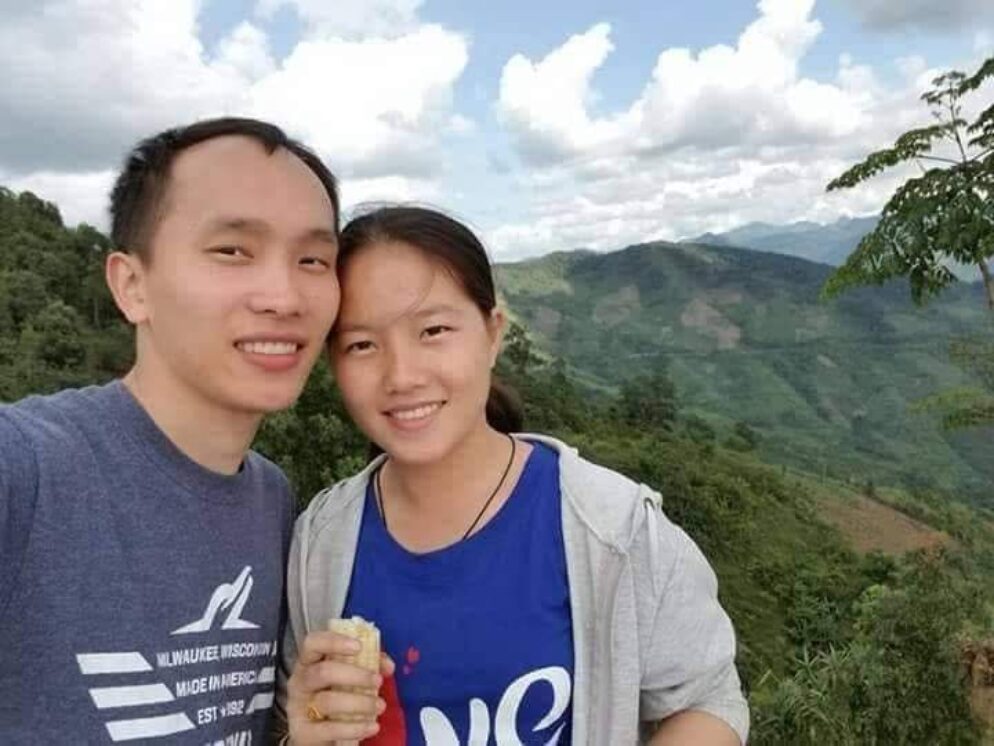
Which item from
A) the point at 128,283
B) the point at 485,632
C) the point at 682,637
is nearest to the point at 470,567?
the point at 485,632

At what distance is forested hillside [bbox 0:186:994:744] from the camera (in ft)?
39.2

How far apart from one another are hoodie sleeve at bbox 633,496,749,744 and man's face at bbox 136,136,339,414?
2.10 feet

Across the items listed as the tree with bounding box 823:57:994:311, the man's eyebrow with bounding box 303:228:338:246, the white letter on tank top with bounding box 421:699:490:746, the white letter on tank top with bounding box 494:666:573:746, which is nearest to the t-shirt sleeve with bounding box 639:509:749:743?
the white letter on tank top with bounding box 494:666:573:746

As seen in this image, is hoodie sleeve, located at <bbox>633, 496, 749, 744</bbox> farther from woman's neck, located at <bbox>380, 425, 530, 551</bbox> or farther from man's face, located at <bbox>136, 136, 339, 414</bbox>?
man's face, located at <bbox>136, 136, 339, 414</bbox>

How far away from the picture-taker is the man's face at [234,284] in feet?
4.93

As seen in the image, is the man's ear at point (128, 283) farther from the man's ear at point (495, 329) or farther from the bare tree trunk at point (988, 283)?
the bare tree trunk at point (988, 283)

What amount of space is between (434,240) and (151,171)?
0.49 metres

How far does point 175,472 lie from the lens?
4.91 ft

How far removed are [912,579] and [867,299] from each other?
14692cm

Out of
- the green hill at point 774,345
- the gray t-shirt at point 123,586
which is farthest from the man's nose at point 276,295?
the green hill at point 774,345

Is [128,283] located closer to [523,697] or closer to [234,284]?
[234,284]

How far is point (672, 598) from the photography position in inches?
58.2

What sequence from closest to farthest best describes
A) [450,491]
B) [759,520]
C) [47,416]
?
[47,416] < [450,491] < [759,520]

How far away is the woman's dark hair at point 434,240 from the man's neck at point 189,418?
321mm
